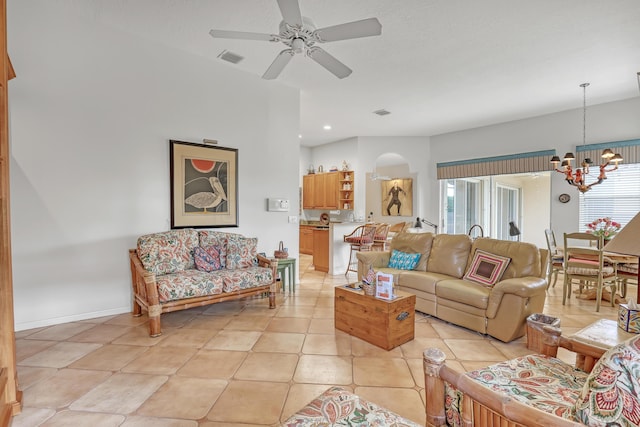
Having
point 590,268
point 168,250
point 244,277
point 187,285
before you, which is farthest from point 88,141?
point 590,268

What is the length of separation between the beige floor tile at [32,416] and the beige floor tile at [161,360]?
49 cm

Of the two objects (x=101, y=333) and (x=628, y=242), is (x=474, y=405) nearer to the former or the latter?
(x=628, y=242)

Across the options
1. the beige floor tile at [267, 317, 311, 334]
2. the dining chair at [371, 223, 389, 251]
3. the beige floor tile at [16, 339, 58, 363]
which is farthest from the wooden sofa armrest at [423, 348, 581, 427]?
the dining chair at [371, 223, 389, 251]

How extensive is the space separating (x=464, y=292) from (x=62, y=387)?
3.37 m

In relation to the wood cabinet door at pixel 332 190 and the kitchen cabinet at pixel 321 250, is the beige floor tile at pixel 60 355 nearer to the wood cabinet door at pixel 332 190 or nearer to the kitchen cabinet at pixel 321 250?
the kitchen cabinet at pixel 321 250

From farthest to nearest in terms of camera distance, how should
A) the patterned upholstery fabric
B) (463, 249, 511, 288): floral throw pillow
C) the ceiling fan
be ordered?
(463, 249, 511, 288): floral throw pillow, the ceiling fan, the patterned upholstery fabric

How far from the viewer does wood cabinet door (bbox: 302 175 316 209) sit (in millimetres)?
8578

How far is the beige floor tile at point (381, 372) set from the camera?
2165mm

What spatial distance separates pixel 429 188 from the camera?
749 cm

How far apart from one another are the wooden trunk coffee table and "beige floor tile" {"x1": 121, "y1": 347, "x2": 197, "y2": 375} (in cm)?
142

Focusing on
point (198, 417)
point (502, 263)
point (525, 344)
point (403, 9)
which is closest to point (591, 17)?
point (403, 9)

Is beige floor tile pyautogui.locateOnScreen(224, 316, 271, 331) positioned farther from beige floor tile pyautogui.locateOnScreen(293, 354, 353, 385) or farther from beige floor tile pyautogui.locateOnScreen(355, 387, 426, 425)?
beige floor tile pyautogui.locateOnScreen(355, 387, 426, 425)

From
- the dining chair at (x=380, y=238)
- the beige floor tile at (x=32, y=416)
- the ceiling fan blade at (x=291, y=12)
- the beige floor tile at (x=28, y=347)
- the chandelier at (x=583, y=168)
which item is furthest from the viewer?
the dining chair at (x=380, y=238)

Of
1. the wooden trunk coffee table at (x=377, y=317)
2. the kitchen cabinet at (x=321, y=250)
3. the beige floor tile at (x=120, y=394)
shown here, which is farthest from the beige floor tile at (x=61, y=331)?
the kitchen cabinet at (x=321, y=250)
